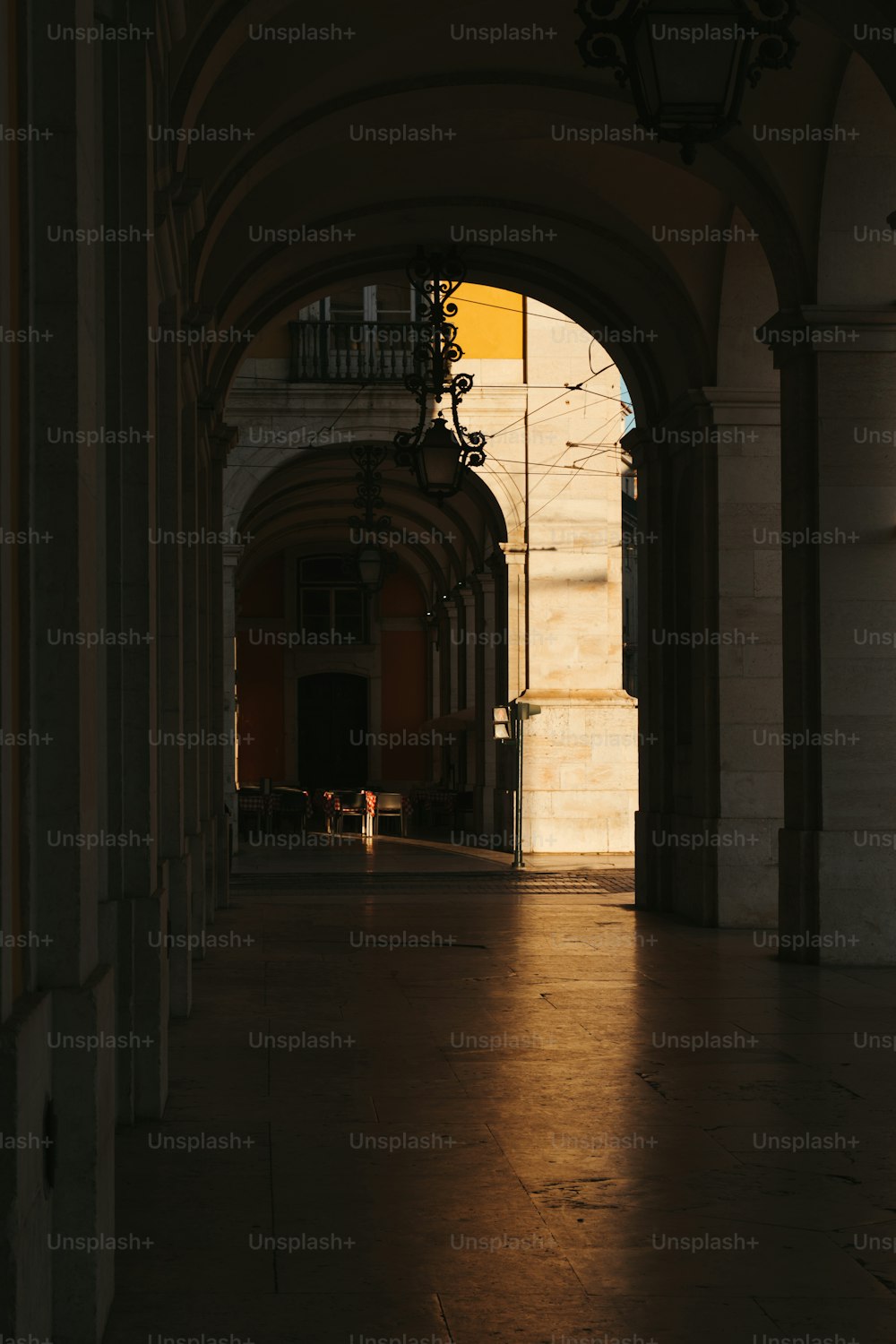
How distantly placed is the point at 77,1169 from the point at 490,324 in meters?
22.3

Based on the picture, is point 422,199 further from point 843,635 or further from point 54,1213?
point 54,1213

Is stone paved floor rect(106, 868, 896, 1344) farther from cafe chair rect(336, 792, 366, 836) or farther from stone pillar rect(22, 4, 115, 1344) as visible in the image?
cafe chair rect(336, 792, 366, 836)

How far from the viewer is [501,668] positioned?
26.4 meters

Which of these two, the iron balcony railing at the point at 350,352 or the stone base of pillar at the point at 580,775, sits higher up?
the iron balcony railing at the point at 350,352

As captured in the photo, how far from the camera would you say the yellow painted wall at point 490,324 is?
25.5 m

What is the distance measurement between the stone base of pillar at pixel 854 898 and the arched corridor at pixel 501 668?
32mm

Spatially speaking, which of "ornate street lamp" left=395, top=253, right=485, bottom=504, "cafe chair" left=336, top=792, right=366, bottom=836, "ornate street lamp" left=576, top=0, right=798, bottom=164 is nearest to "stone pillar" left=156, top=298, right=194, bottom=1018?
"ornate street lamp" left=576, top=0, right=798, bottom=164

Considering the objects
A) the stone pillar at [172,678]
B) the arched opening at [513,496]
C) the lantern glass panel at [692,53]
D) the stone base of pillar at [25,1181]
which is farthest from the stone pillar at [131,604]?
the arched opening at [513,496]

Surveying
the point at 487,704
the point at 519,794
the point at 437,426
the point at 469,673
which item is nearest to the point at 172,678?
the point at 437,426

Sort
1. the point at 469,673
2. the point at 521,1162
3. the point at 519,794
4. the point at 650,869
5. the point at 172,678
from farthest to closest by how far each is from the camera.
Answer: the point at 469,673
the point at 519,794
the point at 650,869
the point at 172,678
the point at 521,1162

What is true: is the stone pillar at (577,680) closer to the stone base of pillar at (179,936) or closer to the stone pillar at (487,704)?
the stone pillar at (487,704)

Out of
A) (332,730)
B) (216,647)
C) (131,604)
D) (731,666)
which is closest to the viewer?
(131,604)

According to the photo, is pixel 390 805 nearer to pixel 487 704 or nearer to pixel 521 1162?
pixel 487 704

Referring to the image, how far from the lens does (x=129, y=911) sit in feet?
22.4
